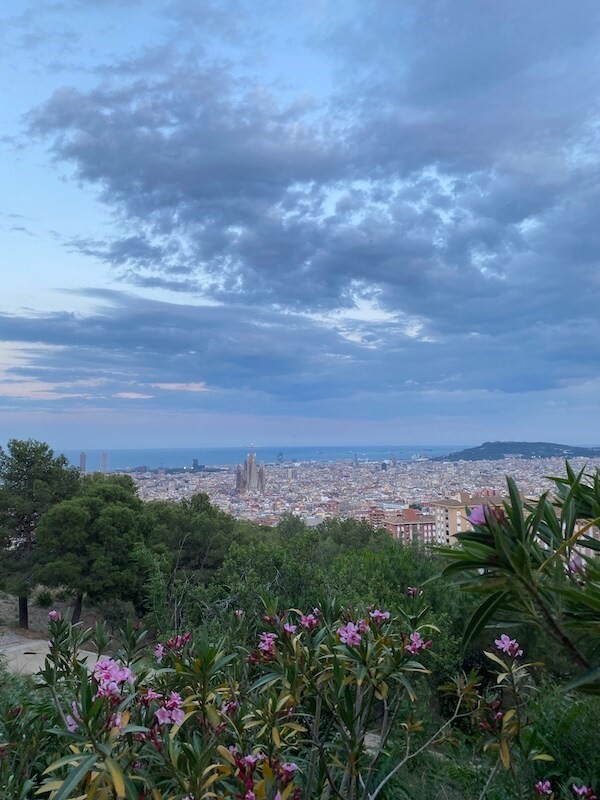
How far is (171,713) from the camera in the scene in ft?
5.41

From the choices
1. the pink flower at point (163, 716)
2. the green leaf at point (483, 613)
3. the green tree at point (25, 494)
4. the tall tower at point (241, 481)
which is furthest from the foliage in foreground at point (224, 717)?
the tall tower at point (241, 481)

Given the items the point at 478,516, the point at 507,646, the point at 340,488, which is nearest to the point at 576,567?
the point at 478,516

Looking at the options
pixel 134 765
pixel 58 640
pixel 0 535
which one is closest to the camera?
pixel 134 765

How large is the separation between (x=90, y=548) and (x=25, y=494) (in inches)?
112

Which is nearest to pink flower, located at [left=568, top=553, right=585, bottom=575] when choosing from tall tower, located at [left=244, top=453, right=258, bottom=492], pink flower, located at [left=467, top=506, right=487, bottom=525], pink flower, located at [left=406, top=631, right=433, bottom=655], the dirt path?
pink flower, located at [left=467, top=506, right=487, bottom=525]

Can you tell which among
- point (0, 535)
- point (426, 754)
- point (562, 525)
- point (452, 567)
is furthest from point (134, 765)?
point (0, 535)

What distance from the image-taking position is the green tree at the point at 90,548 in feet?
42.0

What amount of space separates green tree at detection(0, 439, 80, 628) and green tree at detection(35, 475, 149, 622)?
3.16 feet

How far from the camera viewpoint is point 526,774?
110 inches

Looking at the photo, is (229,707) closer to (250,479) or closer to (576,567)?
(576,567)

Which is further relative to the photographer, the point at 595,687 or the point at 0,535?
the point at 0,535

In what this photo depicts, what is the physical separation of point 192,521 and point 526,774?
12.3m

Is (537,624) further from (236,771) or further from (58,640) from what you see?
(58,640)

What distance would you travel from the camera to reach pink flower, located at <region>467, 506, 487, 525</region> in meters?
1.29
